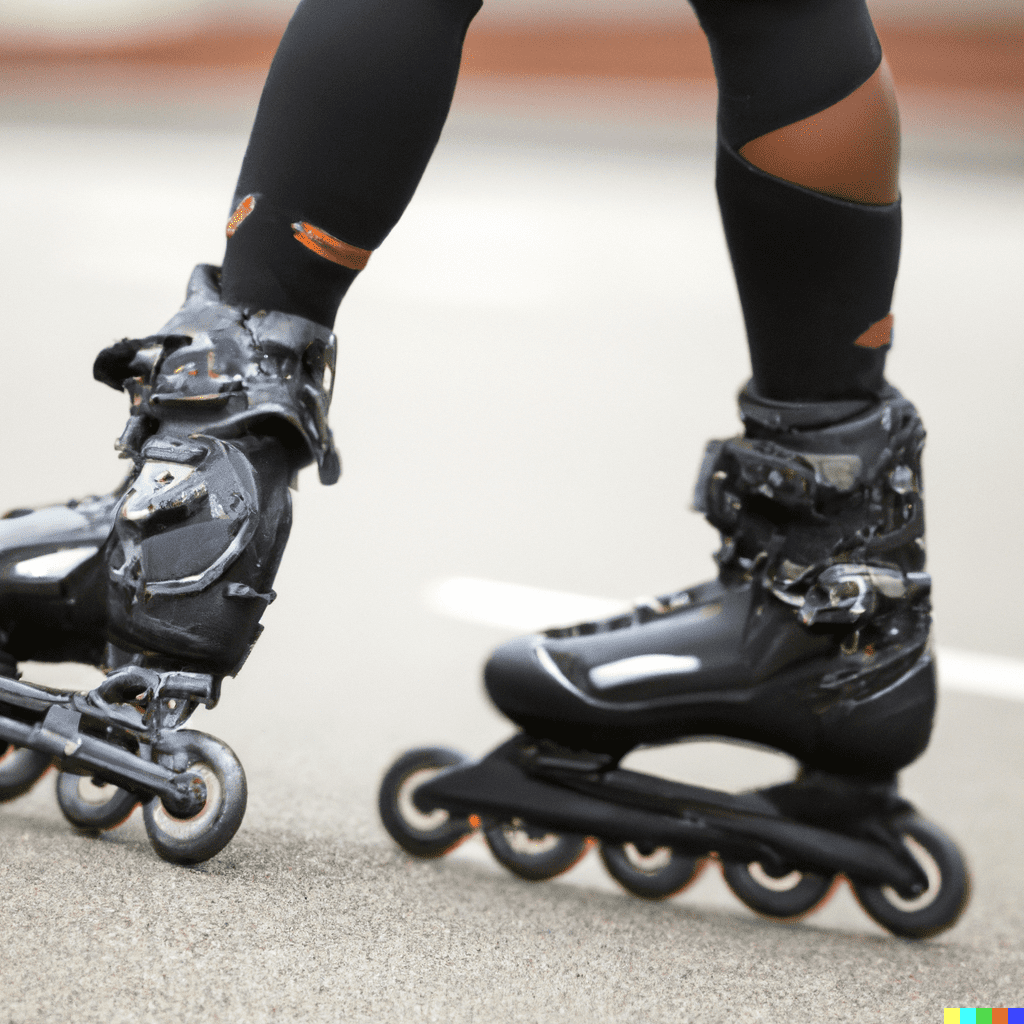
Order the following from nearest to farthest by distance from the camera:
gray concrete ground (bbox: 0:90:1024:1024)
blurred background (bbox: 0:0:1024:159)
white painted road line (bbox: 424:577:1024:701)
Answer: gray concrete ground (bbox: 0:90:1024:1024) < white painted road line (bbox: 424:577:1024:701) < blurred background (bbox: 0:0:1024:159)

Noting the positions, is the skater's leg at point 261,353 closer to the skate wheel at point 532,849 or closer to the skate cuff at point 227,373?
the skate cuff at point 227,373

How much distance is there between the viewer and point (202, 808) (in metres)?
0.71

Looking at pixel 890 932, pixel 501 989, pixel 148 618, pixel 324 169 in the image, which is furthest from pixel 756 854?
pixel 324 169

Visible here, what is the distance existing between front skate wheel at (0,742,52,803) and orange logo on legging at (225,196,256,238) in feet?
1.25

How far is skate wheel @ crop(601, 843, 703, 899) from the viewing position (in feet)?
2.94

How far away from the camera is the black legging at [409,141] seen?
31.0 inches

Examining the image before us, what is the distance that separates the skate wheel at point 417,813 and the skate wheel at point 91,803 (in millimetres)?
212

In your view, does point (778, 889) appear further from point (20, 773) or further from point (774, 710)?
point (20, 773)

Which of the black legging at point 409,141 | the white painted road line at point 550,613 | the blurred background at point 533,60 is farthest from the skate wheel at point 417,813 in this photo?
the blurred background at point 533,60

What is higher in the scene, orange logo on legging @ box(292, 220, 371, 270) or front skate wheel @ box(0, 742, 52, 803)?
orange logo on legging @ box(292, 220, 371, 270)

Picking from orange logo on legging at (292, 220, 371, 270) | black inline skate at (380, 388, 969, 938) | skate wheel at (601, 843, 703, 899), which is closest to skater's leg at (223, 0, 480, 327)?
orange logo on legging at (292, 220, 371, 270)

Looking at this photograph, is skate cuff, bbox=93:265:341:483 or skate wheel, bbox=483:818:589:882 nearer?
skate cuff, bbox=93:265:341:483

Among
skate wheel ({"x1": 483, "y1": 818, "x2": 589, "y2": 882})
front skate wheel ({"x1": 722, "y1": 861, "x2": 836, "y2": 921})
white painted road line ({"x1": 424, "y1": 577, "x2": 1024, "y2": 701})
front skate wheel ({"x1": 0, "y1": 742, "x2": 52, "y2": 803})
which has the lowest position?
white painted road line ({"x1": 424, "y1": 577, "x2": 1024, "y2": 701})

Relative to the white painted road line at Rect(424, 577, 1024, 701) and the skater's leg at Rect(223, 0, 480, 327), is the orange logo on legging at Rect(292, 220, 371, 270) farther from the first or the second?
the white painted road line at Rect(424, 577, 1024, 701)
